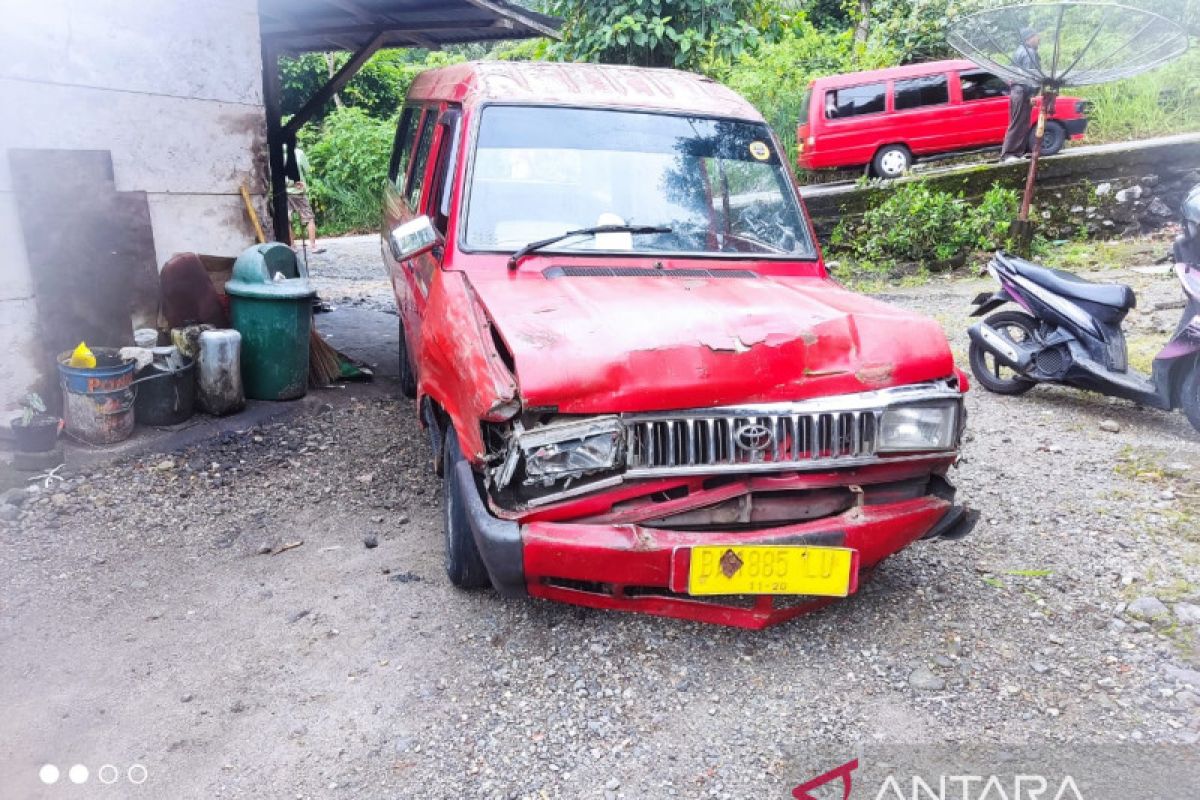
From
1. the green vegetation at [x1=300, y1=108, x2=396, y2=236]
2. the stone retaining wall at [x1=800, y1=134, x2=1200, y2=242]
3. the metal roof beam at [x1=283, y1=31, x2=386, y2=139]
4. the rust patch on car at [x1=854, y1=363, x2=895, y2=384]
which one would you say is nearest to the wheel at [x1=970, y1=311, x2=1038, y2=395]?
the rust patch on car at [x1=854, y1=363, x2=895, y2=384]

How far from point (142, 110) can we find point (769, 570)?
17.1 ft

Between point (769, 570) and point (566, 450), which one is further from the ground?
point (566, 450)

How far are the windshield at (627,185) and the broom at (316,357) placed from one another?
3.09 m

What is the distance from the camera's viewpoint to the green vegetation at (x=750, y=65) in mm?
7980

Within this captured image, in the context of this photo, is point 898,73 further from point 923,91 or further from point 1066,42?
point 1066,42

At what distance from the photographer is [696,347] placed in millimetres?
2766

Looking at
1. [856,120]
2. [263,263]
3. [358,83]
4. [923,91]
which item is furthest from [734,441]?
[358,83]

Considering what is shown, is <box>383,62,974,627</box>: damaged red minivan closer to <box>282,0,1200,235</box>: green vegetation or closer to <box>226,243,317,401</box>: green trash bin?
<box>226,243,317,401</box>: green trash bin

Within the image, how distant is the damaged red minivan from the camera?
2.72 meters

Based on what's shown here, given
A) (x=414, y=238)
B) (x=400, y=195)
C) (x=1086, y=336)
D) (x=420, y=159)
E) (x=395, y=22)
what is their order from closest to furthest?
(x=414, y=238), (x=420, y=159), (x=1086, y=336), (x=400, y=195), (x=395, y=22)

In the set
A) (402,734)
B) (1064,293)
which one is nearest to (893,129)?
(1064,293)

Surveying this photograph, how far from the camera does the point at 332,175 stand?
17844 mm

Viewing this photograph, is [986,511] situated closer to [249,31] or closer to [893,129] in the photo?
[249,31]

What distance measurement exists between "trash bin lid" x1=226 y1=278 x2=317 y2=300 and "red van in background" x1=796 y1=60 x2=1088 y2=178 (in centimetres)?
1037
